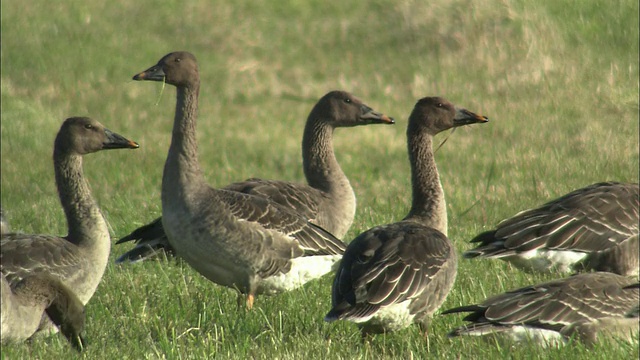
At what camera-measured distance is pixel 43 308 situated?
721cm

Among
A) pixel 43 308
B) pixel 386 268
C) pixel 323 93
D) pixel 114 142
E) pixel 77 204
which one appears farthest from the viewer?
pixel 323 93

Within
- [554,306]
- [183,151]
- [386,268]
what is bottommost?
[554,306]

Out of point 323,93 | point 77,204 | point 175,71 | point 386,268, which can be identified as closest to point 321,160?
point 175,71

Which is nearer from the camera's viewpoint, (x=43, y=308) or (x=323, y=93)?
(x=43, y=308)

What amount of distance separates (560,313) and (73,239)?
4.08 metres

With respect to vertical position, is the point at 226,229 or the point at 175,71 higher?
the point at 175,71

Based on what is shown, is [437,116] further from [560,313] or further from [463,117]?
[560,313]

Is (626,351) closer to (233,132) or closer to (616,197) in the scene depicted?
(616,197)

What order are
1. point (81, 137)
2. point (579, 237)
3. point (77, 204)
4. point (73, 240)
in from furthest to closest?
point (579, 237)
point (81, 137)
point (77, 204)
point (73, 240)

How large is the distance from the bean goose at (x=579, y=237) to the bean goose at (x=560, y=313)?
6.33 ft

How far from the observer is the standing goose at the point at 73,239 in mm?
7891

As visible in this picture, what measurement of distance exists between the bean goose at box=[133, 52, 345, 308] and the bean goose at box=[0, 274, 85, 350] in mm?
1466

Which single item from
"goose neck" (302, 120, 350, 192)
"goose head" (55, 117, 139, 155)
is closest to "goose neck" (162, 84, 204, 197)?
"goose head" (55, 117, 139, 155)

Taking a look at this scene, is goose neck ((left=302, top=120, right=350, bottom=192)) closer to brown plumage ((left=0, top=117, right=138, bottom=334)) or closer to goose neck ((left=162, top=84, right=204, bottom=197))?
goose neck ((left=162, top=84, right=204, bottom=197))
